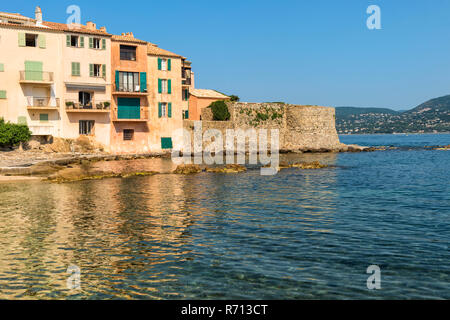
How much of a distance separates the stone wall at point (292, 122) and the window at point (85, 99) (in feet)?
67.2

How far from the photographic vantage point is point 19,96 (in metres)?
47.1

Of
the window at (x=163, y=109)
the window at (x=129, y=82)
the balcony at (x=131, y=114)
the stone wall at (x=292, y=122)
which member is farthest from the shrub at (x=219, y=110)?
the window at (x=129, y=82)

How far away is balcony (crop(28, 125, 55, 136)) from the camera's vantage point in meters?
47.5

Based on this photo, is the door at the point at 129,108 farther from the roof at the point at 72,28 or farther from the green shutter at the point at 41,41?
the green shutter at the point at 41,41

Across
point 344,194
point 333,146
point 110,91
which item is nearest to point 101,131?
point 110,91

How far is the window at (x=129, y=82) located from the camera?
54.4 m

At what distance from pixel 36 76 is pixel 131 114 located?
11.6 m

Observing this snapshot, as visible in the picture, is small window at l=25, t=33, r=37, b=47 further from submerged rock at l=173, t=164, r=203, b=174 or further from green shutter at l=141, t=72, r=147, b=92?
submerged rock at l=173, t=164, r=203, b=174

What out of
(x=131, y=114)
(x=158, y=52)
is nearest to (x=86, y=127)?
(x=131, y=114)

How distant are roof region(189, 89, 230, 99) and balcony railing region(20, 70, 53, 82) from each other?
82.3ft

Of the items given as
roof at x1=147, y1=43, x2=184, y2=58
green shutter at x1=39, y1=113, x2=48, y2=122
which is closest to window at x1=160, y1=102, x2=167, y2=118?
roof at x1=147, y1=43, x2=184, y2=58

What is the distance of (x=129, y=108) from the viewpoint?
55.0m
